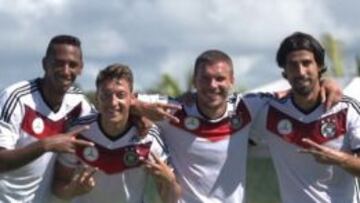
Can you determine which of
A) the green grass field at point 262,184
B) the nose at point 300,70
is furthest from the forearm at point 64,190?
the green grass field at point 262,184

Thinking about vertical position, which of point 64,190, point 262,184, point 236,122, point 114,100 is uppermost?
point 114,100

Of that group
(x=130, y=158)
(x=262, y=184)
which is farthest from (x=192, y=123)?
(x=262, y=184)

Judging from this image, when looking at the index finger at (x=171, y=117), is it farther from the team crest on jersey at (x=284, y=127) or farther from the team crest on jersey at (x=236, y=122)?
the team crest on jersey at (x=284, y=127)

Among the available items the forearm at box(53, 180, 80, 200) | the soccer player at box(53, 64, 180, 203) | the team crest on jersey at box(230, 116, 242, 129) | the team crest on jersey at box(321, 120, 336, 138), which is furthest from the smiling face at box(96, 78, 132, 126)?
the team crest on jersey at box(321, 120, 336, 138)

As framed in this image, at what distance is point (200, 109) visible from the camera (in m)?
9.22

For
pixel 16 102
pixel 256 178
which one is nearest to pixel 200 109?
pixel 16 102

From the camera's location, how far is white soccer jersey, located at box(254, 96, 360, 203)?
29.8ft

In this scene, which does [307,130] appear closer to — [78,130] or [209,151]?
[209,151]

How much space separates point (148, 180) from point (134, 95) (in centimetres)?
74

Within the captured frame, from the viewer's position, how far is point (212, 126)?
9.23 m

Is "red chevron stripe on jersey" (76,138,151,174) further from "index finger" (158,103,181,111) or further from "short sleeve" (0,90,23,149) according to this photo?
"short sleeve" (0,90,23,149)

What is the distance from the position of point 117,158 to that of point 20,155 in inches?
31.1

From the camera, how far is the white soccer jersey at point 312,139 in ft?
29.8

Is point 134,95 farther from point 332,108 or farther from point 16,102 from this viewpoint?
point 332,108
